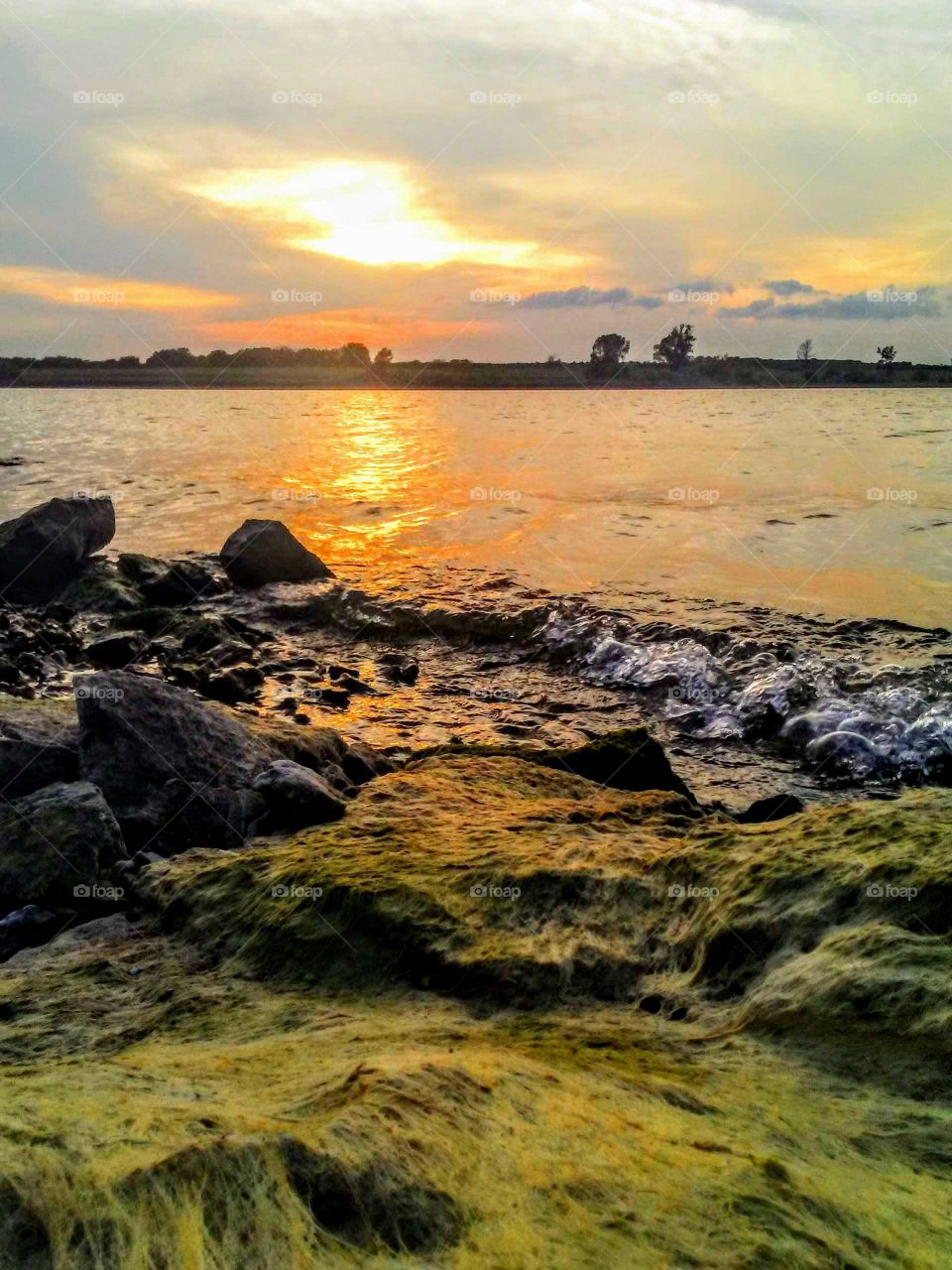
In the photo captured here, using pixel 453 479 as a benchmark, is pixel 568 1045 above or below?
below

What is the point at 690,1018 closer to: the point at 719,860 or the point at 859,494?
the point at 719,860

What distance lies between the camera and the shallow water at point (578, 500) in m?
14.4

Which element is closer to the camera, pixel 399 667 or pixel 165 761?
pixel 165 761

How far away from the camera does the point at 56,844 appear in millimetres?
4773

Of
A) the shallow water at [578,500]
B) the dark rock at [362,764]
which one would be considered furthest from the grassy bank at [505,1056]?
the shallow water at [578,500]

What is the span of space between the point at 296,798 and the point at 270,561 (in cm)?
975

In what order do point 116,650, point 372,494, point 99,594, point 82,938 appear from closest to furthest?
point 82,938 → point 116,650 → point 99,594 → point 372,494

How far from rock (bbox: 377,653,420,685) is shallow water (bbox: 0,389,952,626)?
3.06m

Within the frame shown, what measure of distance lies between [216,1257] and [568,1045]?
1.32m

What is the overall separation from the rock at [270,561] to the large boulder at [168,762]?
8507mm

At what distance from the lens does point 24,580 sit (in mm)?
14422

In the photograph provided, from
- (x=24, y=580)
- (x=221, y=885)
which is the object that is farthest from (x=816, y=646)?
(x=24, y=580)

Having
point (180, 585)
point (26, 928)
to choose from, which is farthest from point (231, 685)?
point (180, 585)

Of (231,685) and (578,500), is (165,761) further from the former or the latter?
(578,500)
